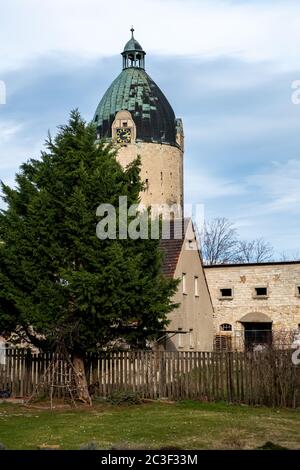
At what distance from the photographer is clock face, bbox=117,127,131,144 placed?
153 feet

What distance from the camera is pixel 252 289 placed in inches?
1655

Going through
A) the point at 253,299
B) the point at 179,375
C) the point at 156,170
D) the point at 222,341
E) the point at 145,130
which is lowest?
the point at 179,375

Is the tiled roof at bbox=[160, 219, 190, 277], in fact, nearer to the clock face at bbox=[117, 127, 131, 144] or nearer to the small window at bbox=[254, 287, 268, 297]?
the small window at bbox=[254, 287, 268, 297]

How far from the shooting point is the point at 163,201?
156 feet

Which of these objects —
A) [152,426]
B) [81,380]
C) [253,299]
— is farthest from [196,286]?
[152,426]

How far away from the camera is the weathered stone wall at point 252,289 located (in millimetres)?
40969

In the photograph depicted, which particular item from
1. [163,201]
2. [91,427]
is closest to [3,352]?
[91,427]

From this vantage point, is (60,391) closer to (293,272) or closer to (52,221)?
(52,221)

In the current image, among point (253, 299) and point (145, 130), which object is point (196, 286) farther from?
point (145, 130)

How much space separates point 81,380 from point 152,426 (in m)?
5.60

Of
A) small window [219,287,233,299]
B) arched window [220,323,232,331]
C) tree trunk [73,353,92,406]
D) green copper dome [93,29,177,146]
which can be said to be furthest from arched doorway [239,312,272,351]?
tree trunk [73,353,92,406]

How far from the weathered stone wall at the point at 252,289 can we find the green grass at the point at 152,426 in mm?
23950

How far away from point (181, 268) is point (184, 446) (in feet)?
59.2

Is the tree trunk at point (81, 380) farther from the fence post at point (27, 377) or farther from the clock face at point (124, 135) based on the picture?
the clock face at point (124, 135)
